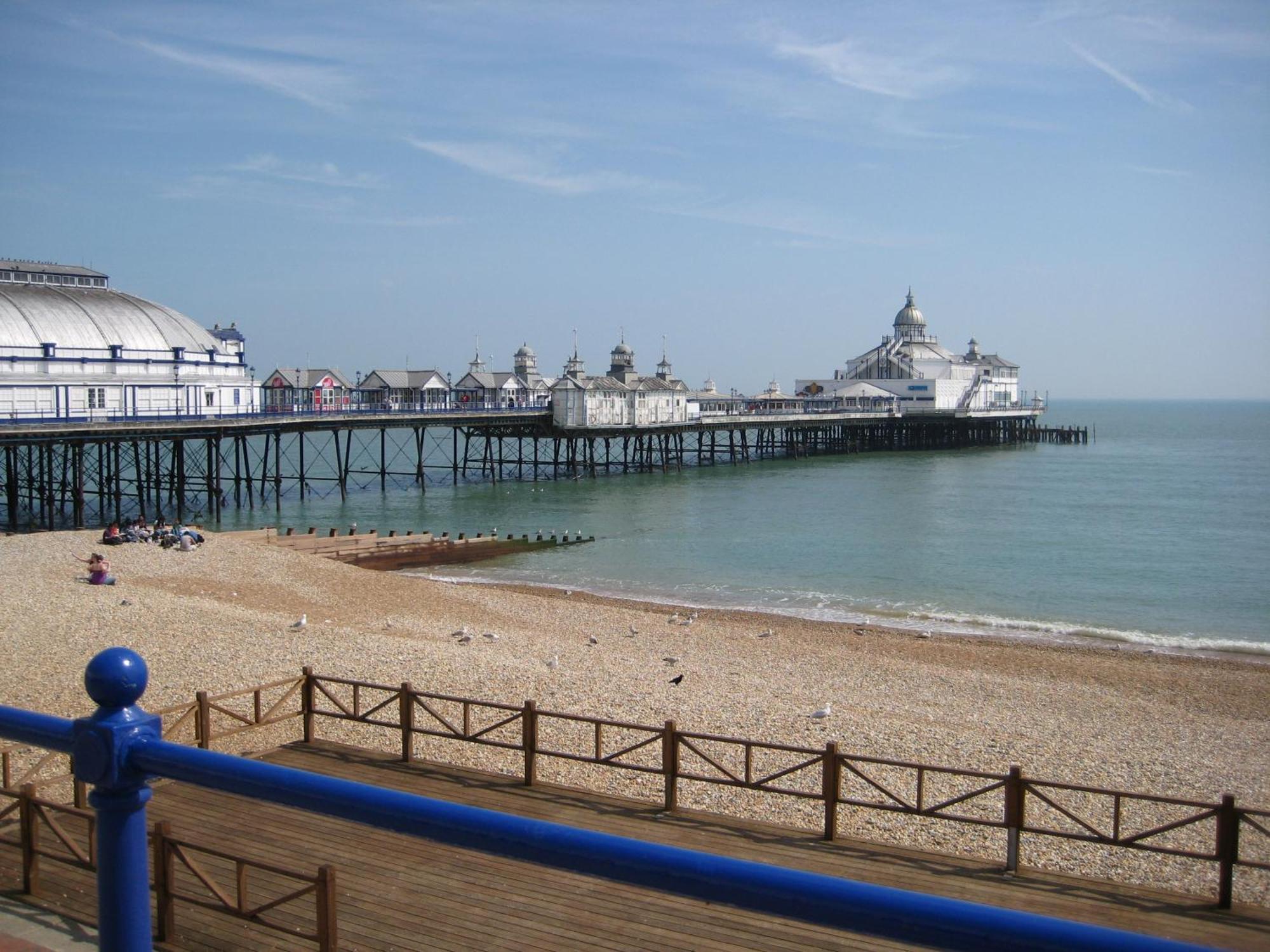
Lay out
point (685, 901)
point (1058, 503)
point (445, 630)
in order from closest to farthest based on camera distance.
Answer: point (685, 901)
point (445, 630)
point (1058, 503)

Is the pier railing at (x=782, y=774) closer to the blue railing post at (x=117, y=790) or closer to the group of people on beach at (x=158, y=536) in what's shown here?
the blue railing post at (x=117, y=790)

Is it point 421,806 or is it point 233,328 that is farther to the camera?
point 233,328

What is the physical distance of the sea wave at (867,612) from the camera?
27.3 m

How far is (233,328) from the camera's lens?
55.7 metres

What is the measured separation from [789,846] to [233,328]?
5136cm

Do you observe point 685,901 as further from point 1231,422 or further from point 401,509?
point 1231,422

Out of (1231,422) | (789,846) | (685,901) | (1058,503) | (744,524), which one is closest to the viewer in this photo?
(685,901)

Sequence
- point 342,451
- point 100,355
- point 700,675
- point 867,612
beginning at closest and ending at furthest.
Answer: point 700,675, point 867,612, point 100,355, point 342,451

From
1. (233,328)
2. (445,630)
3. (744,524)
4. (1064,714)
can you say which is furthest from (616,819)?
(233,328)

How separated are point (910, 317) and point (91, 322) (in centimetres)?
9204

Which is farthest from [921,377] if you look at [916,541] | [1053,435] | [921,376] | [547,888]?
[547,888]

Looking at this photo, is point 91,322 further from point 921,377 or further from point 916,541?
point 921,377

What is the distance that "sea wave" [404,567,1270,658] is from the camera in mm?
27328

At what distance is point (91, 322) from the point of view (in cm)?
4700
